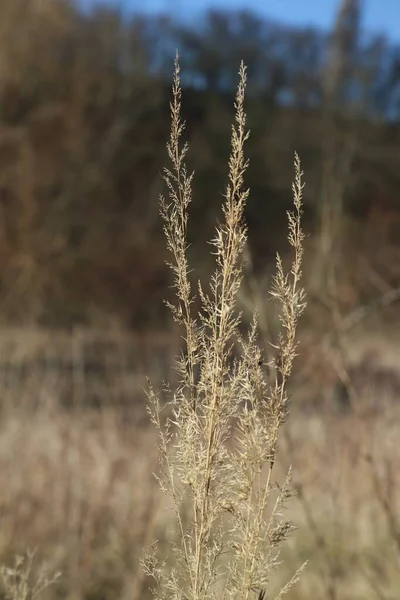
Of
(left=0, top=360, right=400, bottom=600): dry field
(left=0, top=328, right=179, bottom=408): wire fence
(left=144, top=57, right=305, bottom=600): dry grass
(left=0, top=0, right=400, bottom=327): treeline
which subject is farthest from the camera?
(left=0, top=0, right=400, bottom=327): treeline

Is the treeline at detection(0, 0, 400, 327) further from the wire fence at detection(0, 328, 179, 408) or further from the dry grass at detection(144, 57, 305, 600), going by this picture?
the dry grass at detection(144, 57, 305, 600)

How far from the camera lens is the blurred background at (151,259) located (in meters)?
2.89

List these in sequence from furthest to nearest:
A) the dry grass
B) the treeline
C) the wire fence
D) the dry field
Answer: the treeline < the wire fence < the dry field < the dry grass

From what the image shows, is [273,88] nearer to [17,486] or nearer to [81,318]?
[81,318]

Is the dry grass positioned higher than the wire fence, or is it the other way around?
the dry grass

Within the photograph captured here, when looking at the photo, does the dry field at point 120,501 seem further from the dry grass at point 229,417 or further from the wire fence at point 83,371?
the dry grass at point 229,417

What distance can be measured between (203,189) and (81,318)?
3.52 m

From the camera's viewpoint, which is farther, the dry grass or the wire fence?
the wire fence

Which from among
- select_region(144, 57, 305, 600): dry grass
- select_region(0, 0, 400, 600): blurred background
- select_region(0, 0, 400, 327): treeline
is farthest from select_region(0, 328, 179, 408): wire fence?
select_region(0, 0, 400, 327): treeline

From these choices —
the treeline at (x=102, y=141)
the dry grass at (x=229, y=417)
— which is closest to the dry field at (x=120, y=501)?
the dry grass at (x=229, y=417)

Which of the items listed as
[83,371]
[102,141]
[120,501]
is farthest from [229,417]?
[102,141]

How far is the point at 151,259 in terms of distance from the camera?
12375 millimetres

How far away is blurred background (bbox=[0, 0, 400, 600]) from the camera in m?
2.89

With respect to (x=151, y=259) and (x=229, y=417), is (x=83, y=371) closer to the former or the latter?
(x=229, y=417)
